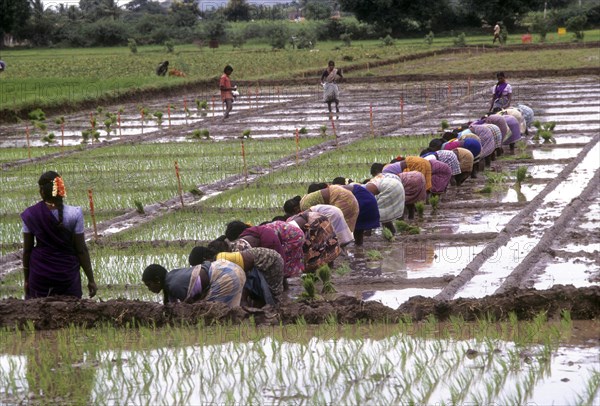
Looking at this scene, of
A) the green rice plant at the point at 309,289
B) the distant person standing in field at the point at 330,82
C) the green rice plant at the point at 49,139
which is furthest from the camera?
the distant person standing in field at the point at 330,82

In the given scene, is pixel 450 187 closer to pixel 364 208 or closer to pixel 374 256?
pixel 364 208

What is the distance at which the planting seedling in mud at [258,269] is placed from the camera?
7.61m

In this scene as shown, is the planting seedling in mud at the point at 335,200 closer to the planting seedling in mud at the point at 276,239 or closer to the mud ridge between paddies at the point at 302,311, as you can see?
the planting seedling in mud at the point at 276,239

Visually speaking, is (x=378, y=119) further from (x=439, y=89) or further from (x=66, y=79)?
(x=66, y=79)

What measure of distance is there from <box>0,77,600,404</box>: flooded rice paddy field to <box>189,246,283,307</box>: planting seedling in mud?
52cm


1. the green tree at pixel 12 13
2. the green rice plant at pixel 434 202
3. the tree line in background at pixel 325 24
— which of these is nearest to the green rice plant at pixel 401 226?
the green rice plant at pixel 434 202

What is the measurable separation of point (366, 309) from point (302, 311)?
0.42 m

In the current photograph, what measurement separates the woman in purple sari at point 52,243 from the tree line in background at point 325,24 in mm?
41808

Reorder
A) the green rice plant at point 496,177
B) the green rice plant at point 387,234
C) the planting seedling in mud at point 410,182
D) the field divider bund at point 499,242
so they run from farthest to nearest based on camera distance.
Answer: the green rice plant at point 496,177
the planting seedling in mud at point 410,182
the green rice plant at point 387,234
the field divider bund at point 499,242

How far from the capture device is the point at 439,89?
95.6ft

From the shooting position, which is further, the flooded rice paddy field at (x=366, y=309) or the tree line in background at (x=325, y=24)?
the tree line in background at (x=325, y=24)

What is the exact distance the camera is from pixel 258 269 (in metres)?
7.73

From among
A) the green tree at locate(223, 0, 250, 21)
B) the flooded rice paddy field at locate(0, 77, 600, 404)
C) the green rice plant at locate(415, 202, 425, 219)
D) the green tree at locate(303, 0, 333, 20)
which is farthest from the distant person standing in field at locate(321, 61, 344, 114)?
the green tree at locate(223, 0, 250, 21)

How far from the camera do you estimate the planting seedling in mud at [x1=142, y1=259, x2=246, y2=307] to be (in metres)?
7.19
